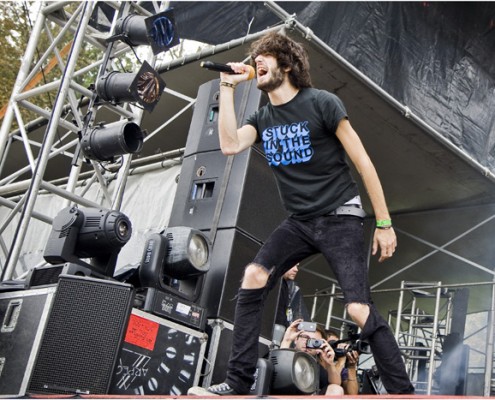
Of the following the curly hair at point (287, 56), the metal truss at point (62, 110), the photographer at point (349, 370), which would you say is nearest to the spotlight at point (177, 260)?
the photographer at point (349, 370)

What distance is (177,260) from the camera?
4.16 metres

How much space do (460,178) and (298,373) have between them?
4.32 m

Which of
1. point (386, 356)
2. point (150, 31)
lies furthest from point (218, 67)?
point (150, 31)

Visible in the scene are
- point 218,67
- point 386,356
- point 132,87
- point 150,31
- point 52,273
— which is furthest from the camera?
point 150,31

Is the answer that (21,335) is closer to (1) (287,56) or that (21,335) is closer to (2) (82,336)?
(2) (82,336)

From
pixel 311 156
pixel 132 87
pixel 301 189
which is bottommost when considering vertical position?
pixel 301 189

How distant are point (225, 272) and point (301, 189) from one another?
5.34ft

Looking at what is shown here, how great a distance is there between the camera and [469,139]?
690 centimetres

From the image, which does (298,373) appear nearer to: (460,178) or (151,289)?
(151,289)

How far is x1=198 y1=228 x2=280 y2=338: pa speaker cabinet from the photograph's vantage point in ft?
Answer: 14.4

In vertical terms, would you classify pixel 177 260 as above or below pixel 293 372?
above

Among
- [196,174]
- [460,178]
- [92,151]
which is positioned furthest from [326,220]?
[460,178]

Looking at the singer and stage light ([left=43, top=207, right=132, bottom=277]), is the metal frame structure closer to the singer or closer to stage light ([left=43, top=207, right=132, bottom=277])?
stage light ([left=43, top=207, right=132, bottom=277])

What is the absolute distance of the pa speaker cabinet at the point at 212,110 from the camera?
4879 millimetres
